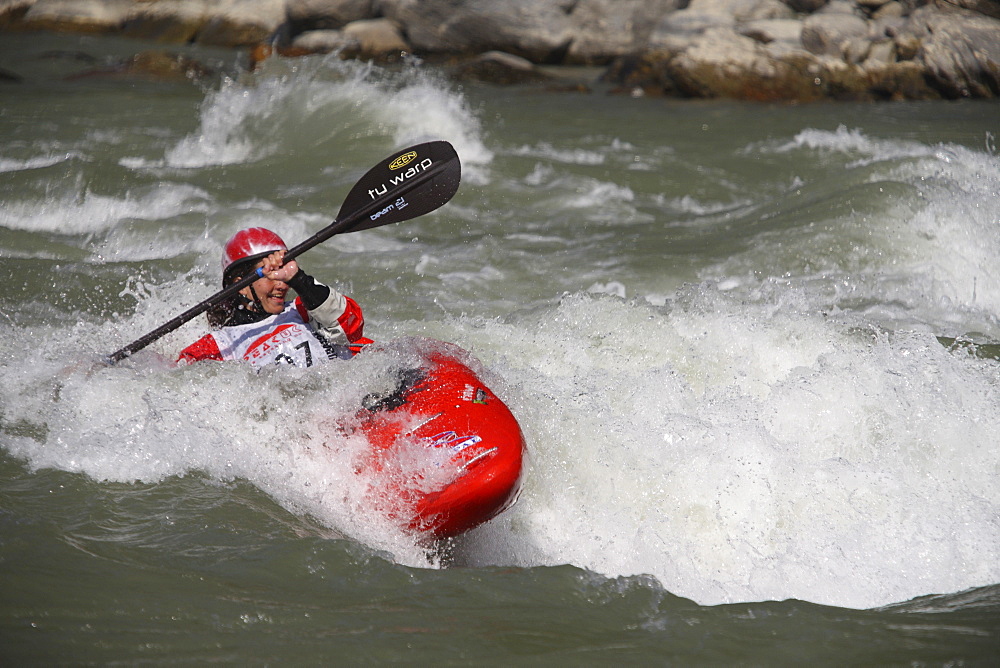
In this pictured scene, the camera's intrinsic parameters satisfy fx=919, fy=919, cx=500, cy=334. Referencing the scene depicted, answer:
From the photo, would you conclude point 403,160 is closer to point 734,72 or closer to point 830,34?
point 734,72

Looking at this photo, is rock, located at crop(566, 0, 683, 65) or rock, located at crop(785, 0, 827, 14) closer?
rock, located at crop(785, 0, 827, 14)

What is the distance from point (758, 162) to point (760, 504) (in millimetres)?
6269

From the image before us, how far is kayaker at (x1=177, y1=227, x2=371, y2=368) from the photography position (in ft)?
13.0

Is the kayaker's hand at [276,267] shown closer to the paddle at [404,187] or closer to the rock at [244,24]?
the paddle at [404,187]

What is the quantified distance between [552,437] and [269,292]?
140 cm

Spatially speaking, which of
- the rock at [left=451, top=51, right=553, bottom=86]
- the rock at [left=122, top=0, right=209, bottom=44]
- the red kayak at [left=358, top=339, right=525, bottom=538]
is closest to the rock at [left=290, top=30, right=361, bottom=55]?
the rock at [left=122, top=0, right=209, bottom=44]

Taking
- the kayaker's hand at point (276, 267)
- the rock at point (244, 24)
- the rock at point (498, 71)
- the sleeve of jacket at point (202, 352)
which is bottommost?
the rock at point (244, 24)

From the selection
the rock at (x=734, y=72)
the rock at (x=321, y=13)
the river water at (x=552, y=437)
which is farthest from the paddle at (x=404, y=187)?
the rock at (x=321, y=13)

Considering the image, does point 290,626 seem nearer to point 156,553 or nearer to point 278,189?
point 156,553

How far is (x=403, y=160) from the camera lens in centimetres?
463

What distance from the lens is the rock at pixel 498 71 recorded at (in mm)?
13180

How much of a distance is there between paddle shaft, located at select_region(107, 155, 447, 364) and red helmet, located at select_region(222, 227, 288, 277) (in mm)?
87

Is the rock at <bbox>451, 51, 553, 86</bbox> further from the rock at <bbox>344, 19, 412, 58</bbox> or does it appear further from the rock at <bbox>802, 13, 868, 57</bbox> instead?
the rock at <bbox>802, 13, 868, 57</bbox>

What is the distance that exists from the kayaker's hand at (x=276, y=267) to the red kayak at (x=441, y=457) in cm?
78
